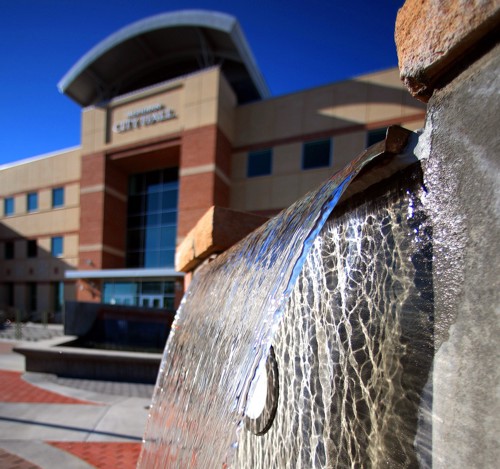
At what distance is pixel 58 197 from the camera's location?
2720 cm

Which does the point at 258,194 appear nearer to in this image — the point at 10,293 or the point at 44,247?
the point at 44,247

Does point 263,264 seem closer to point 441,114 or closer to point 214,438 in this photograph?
point 214,438

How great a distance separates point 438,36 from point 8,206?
122 feet

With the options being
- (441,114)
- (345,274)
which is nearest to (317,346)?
(345,274)

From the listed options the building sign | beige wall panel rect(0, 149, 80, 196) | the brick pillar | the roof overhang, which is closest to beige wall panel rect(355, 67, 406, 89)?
the brick pillar

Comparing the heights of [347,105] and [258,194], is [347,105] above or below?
above

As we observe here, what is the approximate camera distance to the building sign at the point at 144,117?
68.7ft

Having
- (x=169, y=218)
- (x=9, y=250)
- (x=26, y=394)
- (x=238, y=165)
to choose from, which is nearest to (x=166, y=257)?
(x=169, y=218)

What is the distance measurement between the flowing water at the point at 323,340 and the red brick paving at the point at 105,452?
7.50 feet

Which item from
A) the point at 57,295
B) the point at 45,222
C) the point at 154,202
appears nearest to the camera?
the point at 154,202

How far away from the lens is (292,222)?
1.69 metres

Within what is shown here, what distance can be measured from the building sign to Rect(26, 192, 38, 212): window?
11.8m

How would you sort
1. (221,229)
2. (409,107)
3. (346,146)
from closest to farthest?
(221,229) → (409,107) → (346,146)

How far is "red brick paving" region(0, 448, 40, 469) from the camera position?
12.0 ft
